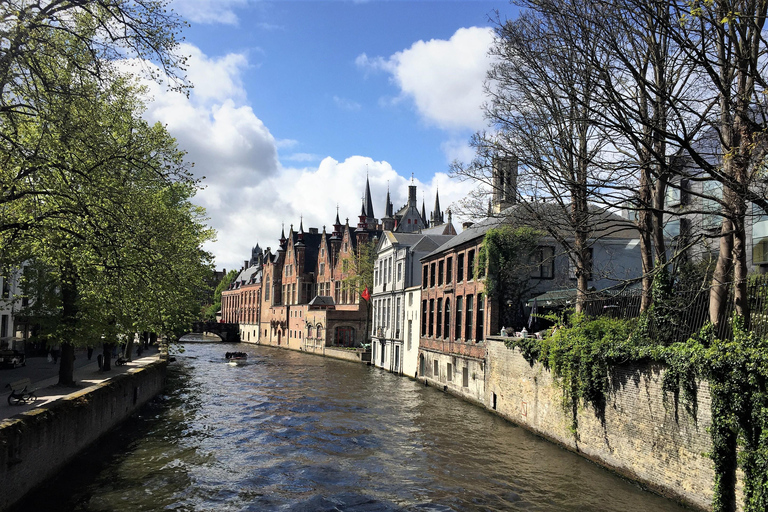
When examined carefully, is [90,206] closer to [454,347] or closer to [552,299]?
[552,299]

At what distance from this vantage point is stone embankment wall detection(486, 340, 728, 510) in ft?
41.0

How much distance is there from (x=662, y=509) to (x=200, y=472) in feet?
36.8

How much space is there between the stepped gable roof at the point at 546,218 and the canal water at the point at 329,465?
6566 mm

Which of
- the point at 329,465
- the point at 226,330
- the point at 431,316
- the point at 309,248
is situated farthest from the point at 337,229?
the point at 329,465

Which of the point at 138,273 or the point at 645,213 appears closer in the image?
the point at 138,273

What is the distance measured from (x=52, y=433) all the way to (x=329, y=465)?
23.3ft

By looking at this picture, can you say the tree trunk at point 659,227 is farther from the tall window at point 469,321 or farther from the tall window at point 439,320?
the tall window at point 439,320

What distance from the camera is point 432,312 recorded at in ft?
126

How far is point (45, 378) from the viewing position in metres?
24.7

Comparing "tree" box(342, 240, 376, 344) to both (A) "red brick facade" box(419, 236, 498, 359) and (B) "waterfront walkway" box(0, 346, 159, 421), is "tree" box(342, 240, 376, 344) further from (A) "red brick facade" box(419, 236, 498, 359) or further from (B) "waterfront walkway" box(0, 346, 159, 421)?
(B) "waterfront walkway" box(0, 346, 159, 421)

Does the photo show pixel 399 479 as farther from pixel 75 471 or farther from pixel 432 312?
pixel 432 312

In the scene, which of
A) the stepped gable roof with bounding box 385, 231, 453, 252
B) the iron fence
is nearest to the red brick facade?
the stepped gable roof with bounding box 385, 231, 453, 252

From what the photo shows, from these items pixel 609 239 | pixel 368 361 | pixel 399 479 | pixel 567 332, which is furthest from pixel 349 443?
pixel 368 361

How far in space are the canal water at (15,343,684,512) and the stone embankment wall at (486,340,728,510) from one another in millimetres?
442
